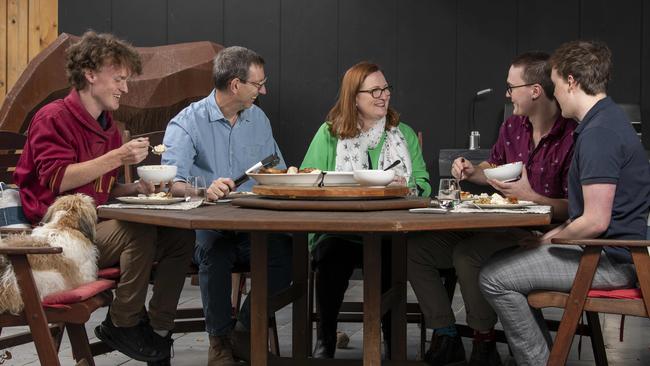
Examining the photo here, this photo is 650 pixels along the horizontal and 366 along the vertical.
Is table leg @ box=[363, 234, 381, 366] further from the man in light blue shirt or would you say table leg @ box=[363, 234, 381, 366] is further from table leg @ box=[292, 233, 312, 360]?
the man in light blue shirt

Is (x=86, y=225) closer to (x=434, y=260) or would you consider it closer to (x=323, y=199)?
(x=323, y=199)

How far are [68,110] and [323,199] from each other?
102 cm

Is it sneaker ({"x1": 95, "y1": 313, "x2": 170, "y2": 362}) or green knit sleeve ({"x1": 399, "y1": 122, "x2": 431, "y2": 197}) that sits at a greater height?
green knit sleeve ({"x1": 399, "y1": 122, "x2": 431, "y2": 197})

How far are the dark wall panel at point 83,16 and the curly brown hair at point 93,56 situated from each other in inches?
126

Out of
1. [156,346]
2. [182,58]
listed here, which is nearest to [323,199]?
[156,346]

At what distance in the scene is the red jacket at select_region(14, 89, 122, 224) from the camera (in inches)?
121

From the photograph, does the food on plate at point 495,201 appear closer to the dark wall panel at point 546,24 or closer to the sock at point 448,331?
the sock at point 448,331

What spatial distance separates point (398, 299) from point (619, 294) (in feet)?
2.77

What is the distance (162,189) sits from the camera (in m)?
3.03

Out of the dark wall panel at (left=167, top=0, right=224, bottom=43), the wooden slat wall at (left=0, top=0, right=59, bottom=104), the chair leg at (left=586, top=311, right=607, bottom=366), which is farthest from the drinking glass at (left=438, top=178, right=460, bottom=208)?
the wooden slat wall at (left=0, top=0, right=59, bottom=104)

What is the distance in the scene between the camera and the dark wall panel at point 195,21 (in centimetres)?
637

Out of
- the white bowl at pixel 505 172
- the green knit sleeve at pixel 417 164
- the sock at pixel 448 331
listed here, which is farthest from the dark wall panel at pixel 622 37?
the white bowl at pixel 505 172

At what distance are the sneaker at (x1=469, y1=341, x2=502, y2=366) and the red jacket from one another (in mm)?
1419

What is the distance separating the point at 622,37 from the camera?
5.87 m
